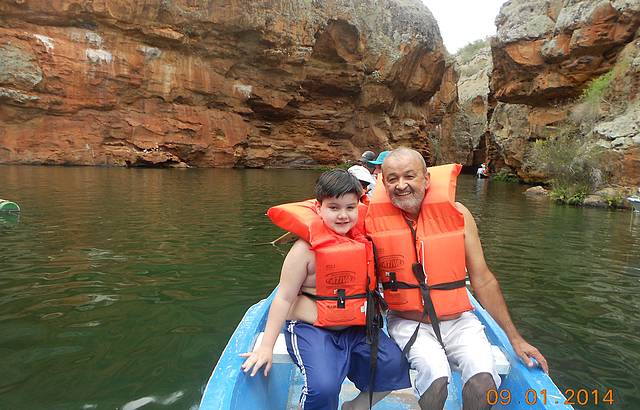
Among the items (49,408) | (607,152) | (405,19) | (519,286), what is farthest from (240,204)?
(405,19)

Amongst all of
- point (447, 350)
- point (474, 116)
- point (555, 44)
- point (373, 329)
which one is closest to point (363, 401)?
point (373, 329)

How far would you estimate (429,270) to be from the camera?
2113mm

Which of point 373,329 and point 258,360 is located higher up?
point 373,329

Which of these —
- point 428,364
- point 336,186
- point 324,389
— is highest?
point 336,186

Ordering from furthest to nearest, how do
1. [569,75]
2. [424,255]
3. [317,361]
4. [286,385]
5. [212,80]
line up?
[212,80]
[569,75]
[286,385]
[424,255]
[317,361]

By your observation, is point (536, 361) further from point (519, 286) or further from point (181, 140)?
point (181, 140)

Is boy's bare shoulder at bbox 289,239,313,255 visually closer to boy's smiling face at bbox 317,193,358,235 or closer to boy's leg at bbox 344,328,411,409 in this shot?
boy's smiling face at bbox 317,193,358,235

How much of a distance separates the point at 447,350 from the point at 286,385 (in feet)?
3.27

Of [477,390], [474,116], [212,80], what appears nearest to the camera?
[477,390]

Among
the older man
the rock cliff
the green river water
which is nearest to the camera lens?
the older man

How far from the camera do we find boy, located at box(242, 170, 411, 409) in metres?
1.96

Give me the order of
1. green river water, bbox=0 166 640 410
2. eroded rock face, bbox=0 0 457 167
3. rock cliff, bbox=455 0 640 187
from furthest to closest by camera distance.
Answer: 1. eroded rock face, bbox=0 0 457 167
2. rock cliff, bbox=455 0 640 187
3. green river water, bbox=0 166 640 410

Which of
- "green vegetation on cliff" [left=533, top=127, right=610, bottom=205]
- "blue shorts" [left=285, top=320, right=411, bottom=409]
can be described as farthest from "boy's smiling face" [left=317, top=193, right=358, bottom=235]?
"green vegetation on cliff" [left=533, top=127, right=610, bottom=205]

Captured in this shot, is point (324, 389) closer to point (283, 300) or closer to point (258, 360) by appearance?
point (258, 360)
